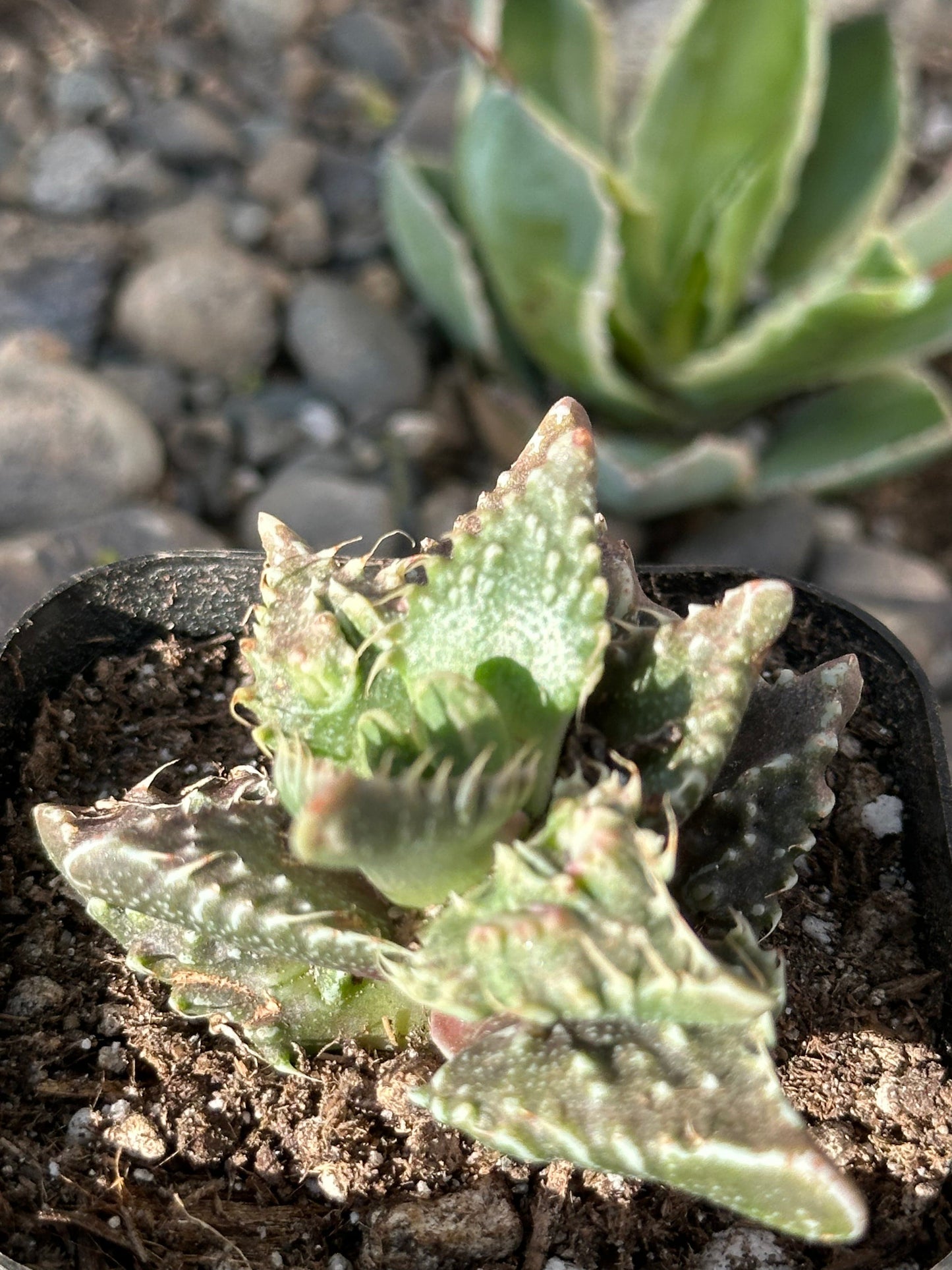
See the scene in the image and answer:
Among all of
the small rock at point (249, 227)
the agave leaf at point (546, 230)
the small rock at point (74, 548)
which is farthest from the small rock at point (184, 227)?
the small rock at point (74, 548)

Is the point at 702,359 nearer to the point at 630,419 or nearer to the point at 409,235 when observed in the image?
the point at 630,419

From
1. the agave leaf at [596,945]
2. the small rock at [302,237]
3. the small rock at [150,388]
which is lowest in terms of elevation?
the small rock at [150,388]

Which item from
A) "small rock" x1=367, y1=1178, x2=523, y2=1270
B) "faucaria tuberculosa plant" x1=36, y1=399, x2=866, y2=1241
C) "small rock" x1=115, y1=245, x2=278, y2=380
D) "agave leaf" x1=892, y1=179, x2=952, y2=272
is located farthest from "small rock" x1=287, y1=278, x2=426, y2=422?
"small rock" x1=367, y1=1178, x2=523, y2=1270

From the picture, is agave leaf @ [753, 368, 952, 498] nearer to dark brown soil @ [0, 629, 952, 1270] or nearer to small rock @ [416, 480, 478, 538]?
small rock @ [416, 480, 478, 538]

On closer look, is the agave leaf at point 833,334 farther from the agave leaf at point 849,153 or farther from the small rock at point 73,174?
the small rock at point 73,174

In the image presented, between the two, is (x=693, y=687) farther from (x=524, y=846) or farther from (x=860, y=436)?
(x=860, y=436)
